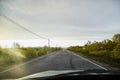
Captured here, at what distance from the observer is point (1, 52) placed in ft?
123

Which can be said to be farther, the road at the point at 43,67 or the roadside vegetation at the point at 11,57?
the roadside vegetation at the point at 11,57

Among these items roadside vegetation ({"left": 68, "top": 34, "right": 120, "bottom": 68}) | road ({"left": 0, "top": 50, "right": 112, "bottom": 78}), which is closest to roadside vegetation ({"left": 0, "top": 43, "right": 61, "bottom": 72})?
road ({"left": 0, "top": 50, "right": 112, "bottom": 78})

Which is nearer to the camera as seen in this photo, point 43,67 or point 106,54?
point 43,67

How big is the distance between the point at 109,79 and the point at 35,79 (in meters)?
0.94

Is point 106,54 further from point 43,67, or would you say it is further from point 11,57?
point 43,67

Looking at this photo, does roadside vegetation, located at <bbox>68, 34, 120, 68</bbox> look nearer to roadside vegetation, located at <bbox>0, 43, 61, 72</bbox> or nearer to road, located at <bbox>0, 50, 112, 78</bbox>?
road, located at <bbox>0, 50, 112, 78</bbox>

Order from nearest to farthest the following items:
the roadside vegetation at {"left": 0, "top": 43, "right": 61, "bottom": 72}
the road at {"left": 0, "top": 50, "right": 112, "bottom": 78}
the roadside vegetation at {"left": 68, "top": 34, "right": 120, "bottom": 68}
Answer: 1. the road at {"left": 0, "top": 50, "right": 112, "bottom": 78}
2. the roadside vegetation at {"left": 0, "top": 43, "right": 61, "bottom": 72}
3. the roadside vegetation at {"left": 68, "top": 34, "right": 120, "bottom": 68}

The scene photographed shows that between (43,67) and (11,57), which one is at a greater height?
(11,57)

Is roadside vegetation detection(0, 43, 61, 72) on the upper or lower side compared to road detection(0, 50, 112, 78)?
upper

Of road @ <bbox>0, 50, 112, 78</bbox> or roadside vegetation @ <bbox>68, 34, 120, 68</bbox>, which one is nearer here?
road @ <bbox>0, 50, 112, 78</bbox>

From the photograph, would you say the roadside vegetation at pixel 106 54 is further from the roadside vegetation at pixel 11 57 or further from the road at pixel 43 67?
the roadside vegetation at pixel 11 57

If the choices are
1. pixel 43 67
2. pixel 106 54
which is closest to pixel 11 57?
pixel 106 54

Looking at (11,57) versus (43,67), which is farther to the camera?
(11,57)

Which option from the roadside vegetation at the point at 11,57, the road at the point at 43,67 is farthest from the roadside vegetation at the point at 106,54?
the roadside vegetation at the point at 11,57
